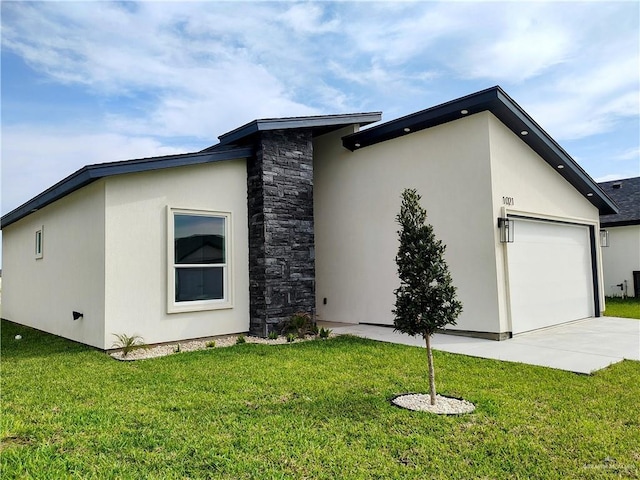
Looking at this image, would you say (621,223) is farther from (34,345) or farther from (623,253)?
(34,345)

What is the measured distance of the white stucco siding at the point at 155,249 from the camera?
7480 millimetres

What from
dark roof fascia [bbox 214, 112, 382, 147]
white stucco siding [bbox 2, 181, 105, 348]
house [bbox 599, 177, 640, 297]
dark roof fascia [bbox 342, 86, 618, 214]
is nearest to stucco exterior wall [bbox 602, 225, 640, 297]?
house [bbox 599, 177, 640, 297]

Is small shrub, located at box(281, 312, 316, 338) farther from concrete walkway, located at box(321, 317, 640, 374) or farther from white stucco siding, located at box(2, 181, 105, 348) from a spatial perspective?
white stucco siding, located at box(2, 181, 105, 348)

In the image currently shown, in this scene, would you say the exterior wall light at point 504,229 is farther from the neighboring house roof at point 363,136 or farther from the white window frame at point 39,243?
the white window frame at point 39,243

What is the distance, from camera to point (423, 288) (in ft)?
15.1

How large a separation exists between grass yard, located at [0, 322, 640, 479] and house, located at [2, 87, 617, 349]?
6.38 feet

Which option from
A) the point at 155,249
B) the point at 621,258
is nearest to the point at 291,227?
the point at 155,249

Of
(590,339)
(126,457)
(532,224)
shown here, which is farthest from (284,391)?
(532,224)

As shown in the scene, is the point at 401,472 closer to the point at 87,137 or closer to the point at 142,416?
the point at 142,416

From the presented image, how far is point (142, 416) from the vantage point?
165 inches

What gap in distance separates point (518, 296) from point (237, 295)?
5870 millimetres

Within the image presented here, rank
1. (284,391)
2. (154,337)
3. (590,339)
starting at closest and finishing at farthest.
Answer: (284,391), (154,337), (590,339)

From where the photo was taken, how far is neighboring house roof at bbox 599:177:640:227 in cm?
1711

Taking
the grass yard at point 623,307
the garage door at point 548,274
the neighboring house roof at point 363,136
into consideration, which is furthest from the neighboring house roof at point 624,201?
the neighboring house roof at point 363,136
